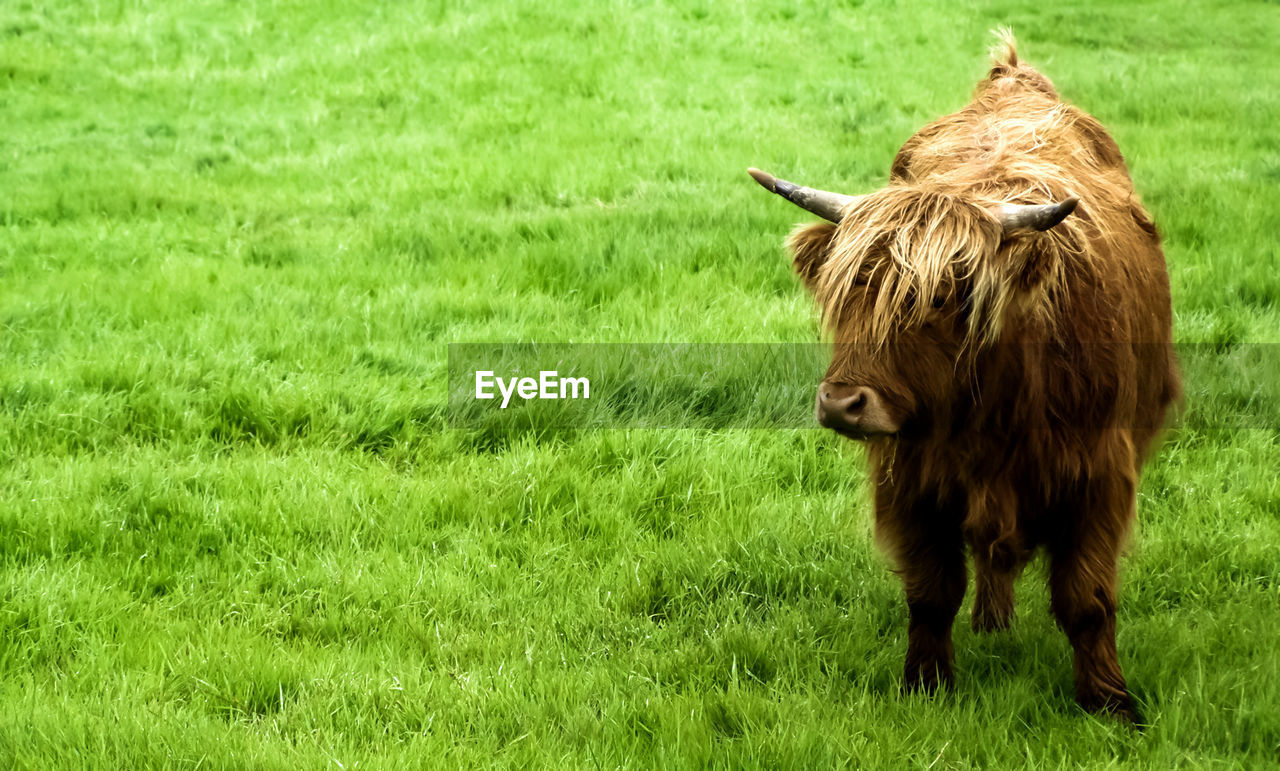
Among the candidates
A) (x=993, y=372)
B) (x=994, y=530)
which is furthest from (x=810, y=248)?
(x=994, y=530)

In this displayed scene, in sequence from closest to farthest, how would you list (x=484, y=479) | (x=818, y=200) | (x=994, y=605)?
(x=818, y=200) < (x=994, y=605) < (x=484, y=479)

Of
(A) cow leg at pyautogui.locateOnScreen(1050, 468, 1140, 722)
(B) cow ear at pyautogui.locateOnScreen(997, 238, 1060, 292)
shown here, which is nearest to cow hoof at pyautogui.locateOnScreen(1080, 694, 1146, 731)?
(A) cow leg at pyautogui.locateOnScreen(1050, 468, 1140, 722)

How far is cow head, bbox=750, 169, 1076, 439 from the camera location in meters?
3.19

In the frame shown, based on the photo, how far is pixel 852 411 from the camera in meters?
3.15

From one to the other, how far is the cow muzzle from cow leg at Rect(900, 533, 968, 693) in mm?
746

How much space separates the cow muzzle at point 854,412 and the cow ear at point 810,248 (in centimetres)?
60

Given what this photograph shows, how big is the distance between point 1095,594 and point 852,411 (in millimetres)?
1045

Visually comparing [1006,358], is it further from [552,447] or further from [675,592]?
[552,447]

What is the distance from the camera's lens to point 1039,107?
481cm

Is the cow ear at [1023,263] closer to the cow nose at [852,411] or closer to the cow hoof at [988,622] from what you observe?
the cow nose at [852,411]

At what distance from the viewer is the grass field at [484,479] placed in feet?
11.8

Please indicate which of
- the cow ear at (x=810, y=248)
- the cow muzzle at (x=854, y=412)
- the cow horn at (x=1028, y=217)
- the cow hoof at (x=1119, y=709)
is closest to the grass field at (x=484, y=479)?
the cow hoof at (x=1119, y=709)

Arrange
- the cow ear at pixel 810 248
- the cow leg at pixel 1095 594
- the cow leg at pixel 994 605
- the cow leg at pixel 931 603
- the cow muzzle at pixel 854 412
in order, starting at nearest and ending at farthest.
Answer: the cow muzzle at pixel 854 412 < the cow leg at pixel 1095 594 < the cow ear at pixel 810 248 < the cow leg at pixel 931 603 < the cow leg at pixel 994 605

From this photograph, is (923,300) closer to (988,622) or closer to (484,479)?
(988,622)
